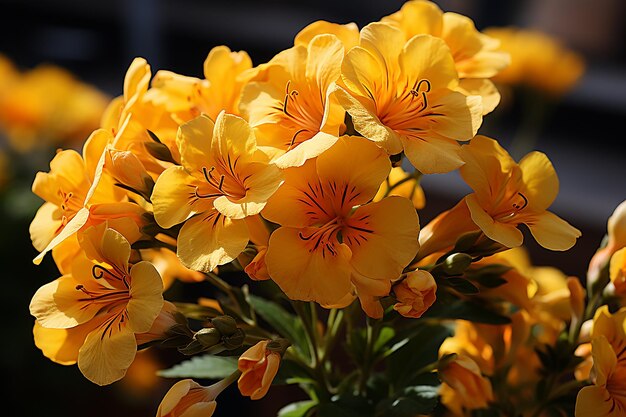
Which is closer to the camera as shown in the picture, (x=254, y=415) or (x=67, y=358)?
(x=67, y=358)

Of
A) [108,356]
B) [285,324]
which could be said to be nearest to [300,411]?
[285,324]

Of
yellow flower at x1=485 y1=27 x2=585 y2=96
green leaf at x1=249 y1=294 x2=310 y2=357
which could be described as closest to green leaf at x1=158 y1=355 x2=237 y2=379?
green leaf at x1=249 y1=294 x2=310 y2=357

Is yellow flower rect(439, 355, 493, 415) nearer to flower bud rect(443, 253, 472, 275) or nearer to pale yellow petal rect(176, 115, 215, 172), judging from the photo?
flower bud rect(443, 253, 472, 275)

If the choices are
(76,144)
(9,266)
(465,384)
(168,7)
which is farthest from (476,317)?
(168,7)

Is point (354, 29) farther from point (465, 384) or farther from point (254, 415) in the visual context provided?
point (254, 415)

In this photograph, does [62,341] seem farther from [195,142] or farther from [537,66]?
[537,66]

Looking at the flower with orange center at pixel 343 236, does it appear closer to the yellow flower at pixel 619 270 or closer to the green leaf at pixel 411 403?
the green leaf at pixel 411 403
